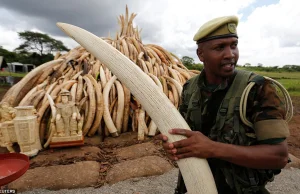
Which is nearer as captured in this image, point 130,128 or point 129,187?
point 129,187

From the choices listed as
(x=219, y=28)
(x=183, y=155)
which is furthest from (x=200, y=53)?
(x=183, y=155)

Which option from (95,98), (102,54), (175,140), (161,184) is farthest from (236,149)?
(95,98)

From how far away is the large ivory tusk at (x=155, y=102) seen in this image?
1213 mm

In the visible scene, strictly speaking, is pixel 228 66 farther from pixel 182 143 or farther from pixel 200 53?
pixel 182 143

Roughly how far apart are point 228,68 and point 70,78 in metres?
4.96

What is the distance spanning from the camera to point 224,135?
1.31m

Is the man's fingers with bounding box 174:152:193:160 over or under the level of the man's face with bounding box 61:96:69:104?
under

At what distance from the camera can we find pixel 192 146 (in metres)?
1.15

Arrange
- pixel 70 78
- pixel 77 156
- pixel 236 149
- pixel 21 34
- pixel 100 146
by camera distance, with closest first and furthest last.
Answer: pixel 236 149 < pixel 77 156 < pixel 100 146 < pixel 70 78 < pixel 21 34

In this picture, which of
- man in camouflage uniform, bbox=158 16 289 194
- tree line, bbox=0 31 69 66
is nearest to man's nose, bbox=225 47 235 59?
man in camouflage uniform, bbox=158 16 289 194

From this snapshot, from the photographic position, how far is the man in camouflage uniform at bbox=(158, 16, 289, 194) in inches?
43.6

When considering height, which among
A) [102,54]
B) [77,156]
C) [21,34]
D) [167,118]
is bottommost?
[77,156]

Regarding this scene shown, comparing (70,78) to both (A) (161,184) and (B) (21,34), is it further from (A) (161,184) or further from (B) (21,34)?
(B) (21,34)

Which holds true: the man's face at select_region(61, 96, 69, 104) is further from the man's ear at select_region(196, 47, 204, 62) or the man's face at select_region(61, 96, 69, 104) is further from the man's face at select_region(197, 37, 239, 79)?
the man's face at select_region(197, 37, 239, 79)
